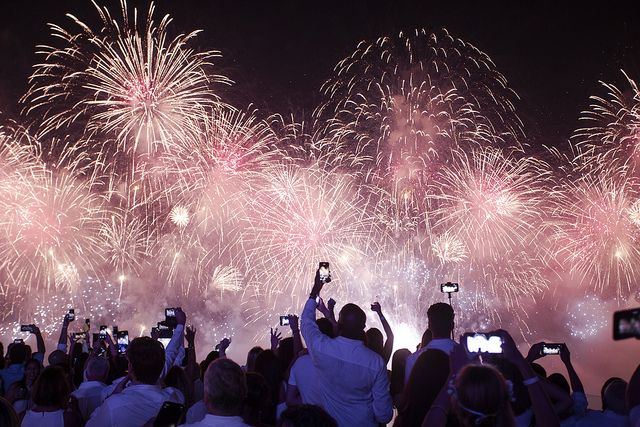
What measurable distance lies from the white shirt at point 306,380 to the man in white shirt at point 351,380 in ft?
0.36

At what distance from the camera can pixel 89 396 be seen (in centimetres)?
682

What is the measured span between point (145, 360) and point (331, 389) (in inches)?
68.5

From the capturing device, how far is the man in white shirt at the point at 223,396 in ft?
14.1

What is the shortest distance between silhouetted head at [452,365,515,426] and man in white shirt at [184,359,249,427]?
147 cm

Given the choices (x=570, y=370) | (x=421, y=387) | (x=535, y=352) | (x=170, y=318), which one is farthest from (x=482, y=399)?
(x=170, y=318)

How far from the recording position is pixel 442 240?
35469 mm

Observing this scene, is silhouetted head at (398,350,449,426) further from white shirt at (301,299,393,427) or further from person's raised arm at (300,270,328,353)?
person's raised arm at (300,270,328,353)

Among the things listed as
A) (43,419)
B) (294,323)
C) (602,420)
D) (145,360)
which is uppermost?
(294,323)

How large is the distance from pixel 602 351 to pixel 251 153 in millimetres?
22916

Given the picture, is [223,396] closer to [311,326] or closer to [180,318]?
[311,326]

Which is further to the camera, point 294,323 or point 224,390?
point 294,323

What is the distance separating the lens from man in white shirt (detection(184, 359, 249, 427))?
4305 mm

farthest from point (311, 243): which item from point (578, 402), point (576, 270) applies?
point (578, 402)

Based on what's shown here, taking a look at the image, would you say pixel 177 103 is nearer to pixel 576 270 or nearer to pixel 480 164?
pixel 480 164
